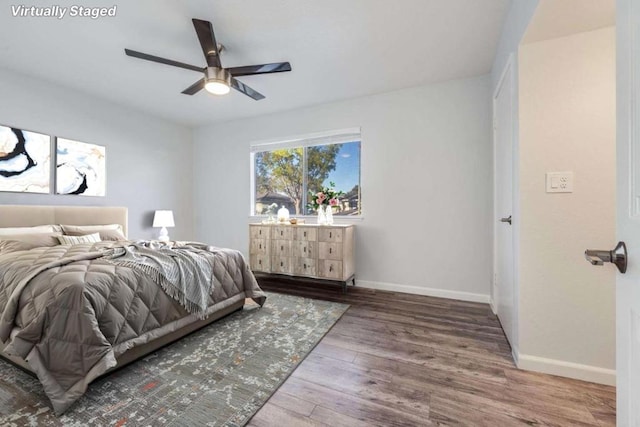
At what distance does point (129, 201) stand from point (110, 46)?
7.24ft

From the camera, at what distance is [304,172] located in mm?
4105

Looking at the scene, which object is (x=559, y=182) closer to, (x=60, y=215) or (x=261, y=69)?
(x=261, y=69)

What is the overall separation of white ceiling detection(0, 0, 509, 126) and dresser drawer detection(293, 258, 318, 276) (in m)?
2.21

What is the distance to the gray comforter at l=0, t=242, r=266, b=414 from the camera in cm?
144

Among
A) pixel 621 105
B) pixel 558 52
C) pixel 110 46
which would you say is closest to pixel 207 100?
pixel 110 46

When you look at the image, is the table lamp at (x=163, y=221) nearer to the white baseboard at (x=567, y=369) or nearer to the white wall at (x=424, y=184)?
the white wall at (x=424, y=184)

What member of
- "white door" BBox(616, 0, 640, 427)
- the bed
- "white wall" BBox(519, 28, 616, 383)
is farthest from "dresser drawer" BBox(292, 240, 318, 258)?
"white door" BBox(616, 0, 640, 427)

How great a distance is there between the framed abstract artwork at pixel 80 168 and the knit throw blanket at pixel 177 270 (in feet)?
6.15

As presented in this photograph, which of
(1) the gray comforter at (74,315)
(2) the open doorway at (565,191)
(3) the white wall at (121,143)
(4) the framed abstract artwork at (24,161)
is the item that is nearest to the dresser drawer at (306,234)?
(1) the gray comforter at (74,315)

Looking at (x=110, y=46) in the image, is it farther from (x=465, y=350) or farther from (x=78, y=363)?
(x=465, y=350)

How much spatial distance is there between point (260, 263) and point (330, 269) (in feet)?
3.50

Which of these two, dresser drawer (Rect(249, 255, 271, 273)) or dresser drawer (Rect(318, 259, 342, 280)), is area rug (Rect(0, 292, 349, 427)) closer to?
dresser drawer (Rect(318, 259, 342, 280))

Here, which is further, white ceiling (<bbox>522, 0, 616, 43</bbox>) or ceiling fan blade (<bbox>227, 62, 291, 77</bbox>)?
ceiling fan blade (<bbox>227, 62, 291, 77</bbox>)

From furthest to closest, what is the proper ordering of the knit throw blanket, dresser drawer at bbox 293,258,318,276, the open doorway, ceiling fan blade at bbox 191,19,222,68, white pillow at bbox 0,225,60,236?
dresser drawer at bbox 293,258,318,276, white pillow at bbox 0,225,60,236, the knit throw blanket, ceiling fan blade at bbox 191,19,222,68, the open doorway
